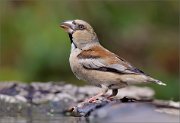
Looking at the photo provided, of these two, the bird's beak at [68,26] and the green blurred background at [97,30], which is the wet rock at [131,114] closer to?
the bird's beak at [68,26]

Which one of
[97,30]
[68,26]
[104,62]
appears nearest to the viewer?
[104,62]

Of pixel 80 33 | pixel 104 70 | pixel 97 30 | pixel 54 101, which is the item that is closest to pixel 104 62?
pixel 104 70

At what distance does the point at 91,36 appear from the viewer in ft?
21.7

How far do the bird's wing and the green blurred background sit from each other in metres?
3.51

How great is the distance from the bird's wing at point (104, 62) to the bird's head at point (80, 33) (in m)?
0.27

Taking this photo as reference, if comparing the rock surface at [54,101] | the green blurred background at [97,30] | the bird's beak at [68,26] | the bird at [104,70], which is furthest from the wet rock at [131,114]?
the green blurred background at [97,30]

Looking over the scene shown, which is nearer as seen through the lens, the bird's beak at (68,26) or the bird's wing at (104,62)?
the bird's wing at (104,62)

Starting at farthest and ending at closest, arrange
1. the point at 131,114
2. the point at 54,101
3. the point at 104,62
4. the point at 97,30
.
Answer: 1. the point at 97,30
2. the point at 54,101
3. the point at 104,62
4. the point at 131,114

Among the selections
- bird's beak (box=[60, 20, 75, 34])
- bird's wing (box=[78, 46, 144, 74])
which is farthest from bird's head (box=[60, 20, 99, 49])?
bird's wing (box=[78, 46, 144, 74])

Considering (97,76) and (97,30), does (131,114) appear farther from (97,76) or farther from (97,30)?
(97,30)

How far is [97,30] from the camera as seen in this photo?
10.8m

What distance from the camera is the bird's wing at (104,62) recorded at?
592 centimetres

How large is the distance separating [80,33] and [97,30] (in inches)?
167

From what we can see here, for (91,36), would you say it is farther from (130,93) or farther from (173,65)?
(173,65)
